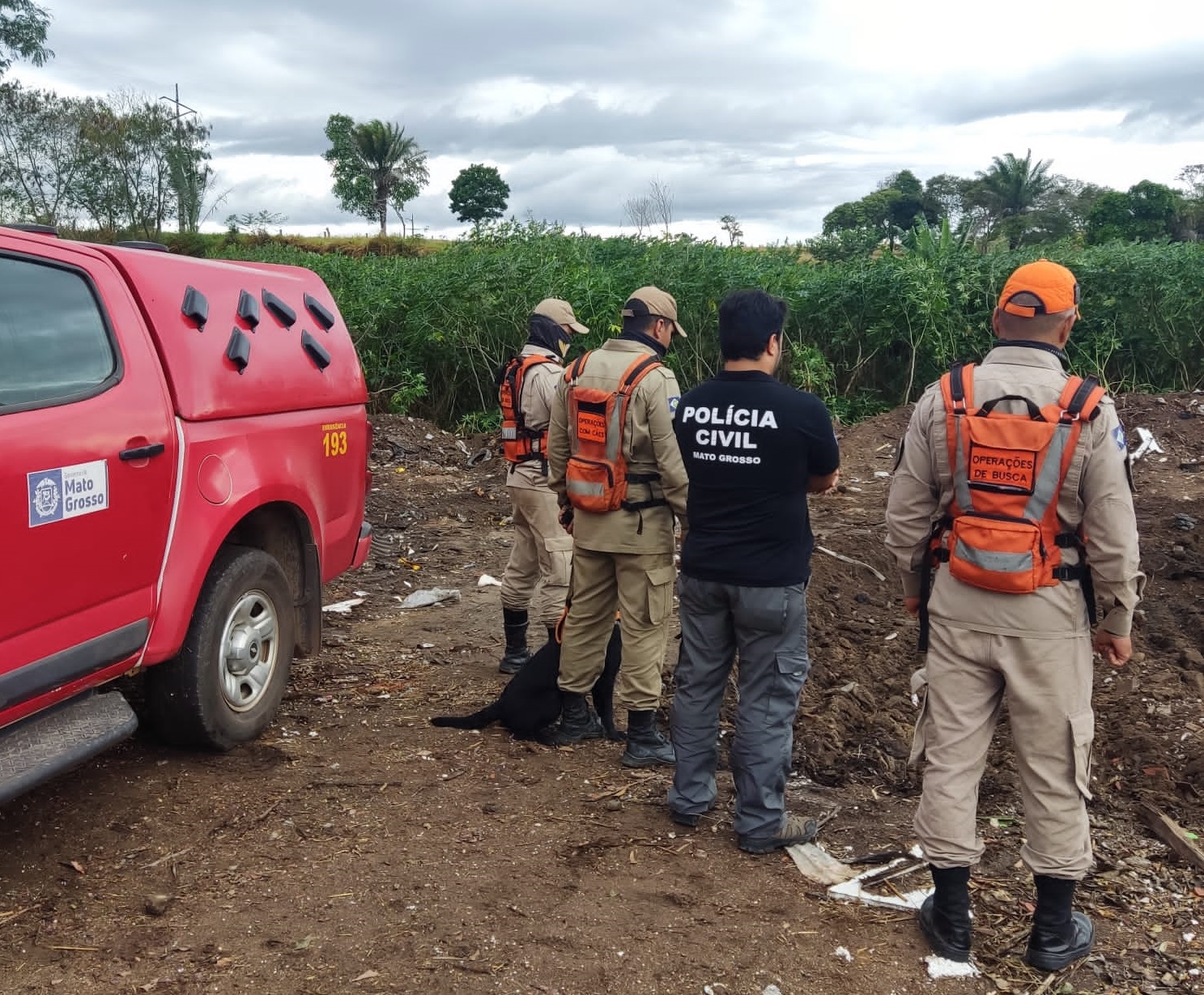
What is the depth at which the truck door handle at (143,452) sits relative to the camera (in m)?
3.68

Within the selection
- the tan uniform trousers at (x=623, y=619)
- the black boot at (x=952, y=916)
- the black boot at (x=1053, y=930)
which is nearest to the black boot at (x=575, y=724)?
the tan uniform trousers at (x=623, y=619)

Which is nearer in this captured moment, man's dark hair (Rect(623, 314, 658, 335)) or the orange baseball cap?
the orange baseball cap

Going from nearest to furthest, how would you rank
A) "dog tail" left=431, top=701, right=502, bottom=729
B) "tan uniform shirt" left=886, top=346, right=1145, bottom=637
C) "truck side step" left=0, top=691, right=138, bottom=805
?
1. "tan uniform shirt" left=886, top=346, right=1145, bottom=637
2. "truck side step" left=0, top=691, right=138, bottom=805
3. "dog tail" left=431, top=701, right=502, bottom=729

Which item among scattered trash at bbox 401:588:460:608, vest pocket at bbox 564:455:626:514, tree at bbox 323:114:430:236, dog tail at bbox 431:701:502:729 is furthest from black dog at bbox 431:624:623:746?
tree at bbox 323:114:430:236

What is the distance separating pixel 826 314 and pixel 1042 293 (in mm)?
11760

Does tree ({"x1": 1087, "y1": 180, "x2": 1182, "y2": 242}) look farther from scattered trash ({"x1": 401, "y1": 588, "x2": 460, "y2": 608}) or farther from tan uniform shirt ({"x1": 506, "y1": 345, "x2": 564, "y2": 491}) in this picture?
tan uniform shirt ({"x1": 506, "y1": 345, "x2": 564, "y2": 491})

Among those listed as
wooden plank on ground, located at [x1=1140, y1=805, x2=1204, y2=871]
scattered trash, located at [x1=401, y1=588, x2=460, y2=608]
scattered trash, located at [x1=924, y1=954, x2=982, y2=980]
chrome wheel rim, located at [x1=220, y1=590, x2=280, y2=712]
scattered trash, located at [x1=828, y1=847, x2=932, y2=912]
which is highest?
chrome wheel rim, located at [x1=220, y1=590, x2=280, y2=712]

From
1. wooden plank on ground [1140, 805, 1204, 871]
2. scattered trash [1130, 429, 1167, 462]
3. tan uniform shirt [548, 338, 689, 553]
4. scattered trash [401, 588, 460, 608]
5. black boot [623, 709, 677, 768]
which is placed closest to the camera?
wooden plank on ground [1140, 805, 1204, 871]

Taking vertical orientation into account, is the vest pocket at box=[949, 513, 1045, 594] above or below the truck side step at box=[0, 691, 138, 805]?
above

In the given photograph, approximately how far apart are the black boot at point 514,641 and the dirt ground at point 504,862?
0.17 m

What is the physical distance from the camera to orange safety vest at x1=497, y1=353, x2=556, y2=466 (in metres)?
5.74

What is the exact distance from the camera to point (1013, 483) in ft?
10.2

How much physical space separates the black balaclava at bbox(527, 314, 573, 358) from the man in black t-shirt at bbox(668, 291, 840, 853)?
6.63 ft

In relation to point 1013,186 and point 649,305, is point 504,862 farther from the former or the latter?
point 1013,186
